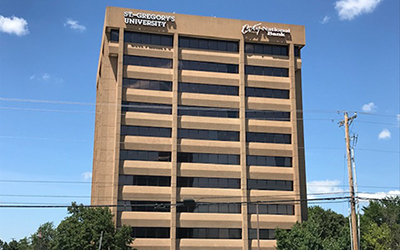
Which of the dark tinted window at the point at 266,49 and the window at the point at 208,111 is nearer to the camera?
the window at the point at 208,111

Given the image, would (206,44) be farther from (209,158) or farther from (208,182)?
(208,182)

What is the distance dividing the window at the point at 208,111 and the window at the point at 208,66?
5984 millimetres

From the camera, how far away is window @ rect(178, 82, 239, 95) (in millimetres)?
68375

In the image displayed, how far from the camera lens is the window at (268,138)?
69.2 m

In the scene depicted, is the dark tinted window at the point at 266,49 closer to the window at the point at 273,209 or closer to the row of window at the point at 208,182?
the row of window at the point at 208,182

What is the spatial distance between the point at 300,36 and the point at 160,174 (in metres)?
31.0

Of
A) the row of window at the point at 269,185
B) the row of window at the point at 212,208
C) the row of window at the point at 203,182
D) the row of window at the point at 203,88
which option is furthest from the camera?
the row of window at the point at 269,185

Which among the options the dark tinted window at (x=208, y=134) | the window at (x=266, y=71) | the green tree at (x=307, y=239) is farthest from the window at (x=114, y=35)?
the green tree at (x=307, y=239)

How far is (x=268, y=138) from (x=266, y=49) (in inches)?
551

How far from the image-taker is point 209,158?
66.8 metres

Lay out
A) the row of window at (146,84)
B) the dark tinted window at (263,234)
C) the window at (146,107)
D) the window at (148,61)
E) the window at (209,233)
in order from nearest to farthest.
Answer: the window at (209,233)
the dark tinted window at (263,234)
the window at (146,107)
the row of window at (146,84)
the window at (148,61)

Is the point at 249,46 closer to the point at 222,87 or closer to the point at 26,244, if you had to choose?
the point at 222,87

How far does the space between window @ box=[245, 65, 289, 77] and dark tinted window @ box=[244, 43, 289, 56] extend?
242 centimetres

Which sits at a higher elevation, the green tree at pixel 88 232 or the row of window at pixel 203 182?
the row of window at pixel 203 182
